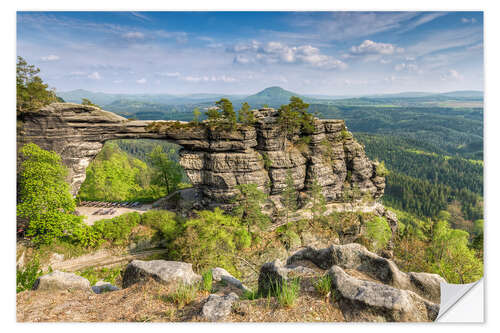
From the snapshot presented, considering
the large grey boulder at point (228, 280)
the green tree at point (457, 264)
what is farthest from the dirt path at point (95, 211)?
the green tree at point (457, 264)

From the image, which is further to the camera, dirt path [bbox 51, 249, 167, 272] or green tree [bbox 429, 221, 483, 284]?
dirt path [bbox 51, 249, 167, 272]

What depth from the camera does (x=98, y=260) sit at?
1553cm

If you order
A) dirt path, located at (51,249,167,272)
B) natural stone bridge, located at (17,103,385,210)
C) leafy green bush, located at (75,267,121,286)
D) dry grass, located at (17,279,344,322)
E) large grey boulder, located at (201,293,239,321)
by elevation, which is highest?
natural stone bridge, located at (17,103,385,210)

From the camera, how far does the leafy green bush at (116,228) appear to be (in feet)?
53.1

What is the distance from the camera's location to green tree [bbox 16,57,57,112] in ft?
33.3

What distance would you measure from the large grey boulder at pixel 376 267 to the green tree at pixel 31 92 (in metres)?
13.8

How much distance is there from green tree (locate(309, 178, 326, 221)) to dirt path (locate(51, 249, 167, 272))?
1535cm

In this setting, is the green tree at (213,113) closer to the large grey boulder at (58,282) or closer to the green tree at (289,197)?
the green tree at (289,197)

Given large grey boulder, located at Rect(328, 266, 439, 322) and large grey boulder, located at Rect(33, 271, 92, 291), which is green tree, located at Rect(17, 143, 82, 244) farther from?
large grey boulder, located at Rect(328, 266, 439, 322)

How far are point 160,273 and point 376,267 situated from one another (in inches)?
234

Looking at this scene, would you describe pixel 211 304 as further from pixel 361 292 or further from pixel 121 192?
pixel 121 192

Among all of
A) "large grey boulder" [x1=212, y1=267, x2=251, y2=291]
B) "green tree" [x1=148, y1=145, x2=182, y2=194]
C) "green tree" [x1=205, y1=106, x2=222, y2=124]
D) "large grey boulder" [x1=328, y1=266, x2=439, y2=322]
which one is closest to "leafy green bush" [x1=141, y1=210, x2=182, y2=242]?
"green tree" [x1=148, y1=145, x2=182, y2=194]

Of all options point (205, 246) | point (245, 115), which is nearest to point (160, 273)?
point (205, 246)
